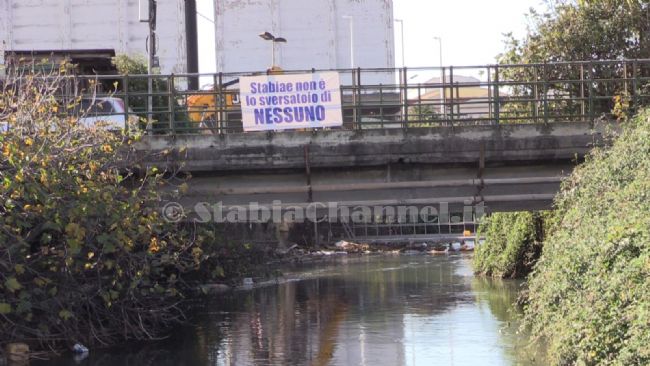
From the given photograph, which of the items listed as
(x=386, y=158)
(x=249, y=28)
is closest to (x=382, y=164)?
(x=386, y=158)

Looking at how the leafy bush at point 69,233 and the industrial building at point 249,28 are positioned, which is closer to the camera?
the leafy bush at point 69,233

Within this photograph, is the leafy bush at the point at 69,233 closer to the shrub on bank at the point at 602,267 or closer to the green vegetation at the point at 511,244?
the shrub on bank at the point at 602,267

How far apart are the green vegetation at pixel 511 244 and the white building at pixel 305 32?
22231mm

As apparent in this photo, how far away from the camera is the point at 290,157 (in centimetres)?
1764

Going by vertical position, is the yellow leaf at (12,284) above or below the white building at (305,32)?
below

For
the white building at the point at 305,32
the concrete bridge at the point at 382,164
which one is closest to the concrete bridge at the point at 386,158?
the concrete bridge at the point at 382,164

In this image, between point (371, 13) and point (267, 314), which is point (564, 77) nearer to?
point (267, 314)

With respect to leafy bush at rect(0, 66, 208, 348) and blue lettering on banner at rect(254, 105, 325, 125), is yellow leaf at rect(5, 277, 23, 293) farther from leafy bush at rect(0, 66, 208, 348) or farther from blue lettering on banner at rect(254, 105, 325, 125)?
blue lettering on banner at rect(254, 105, 325, 125)

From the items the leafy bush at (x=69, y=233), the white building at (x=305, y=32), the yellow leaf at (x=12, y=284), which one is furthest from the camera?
the white building at (x=305, y=32)

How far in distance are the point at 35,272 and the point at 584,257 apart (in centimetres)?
900

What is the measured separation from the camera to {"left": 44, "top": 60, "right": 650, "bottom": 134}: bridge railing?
17.8 meters

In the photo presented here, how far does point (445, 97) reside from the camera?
2283 cm

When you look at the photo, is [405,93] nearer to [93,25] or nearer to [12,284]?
[12,284]

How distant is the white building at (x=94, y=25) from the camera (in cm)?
4712
